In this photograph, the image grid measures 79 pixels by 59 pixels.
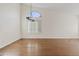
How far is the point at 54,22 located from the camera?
7.50ft

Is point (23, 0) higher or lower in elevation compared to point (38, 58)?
higher

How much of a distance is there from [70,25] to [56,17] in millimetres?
325

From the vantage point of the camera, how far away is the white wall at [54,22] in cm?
202

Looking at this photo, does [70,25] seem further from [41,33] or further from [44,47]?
[44,47]

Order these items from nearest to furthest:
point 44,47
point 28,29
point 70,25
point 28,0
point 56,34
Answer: point 28,0 → point 56,34 → point 70,25 → point 28,29 → point 44,47

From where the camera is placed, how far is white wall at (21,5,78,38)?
6.61 feet

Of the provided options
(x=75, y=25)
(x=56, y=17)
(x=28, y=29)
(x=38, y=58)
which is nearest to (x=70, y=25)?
(x=75, y=25)

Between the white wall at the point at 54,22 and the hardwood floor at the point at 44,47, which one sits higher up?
the white wall at the point at 54,22

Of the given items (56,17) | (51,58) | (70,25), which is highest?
(56,17)

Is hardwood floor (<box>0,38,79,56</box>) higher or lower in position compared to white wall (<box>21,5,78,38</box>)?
lower

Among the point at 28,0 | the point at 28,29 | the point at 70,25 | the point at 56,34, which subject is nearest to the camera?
the point at 28,0

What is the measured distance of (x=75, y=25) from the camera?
6.33 feet

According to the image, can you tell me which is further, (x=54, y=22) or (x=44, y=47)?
(x=44, y=47)

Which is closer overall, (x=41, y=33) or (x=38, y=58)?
(x=38, y=58)
